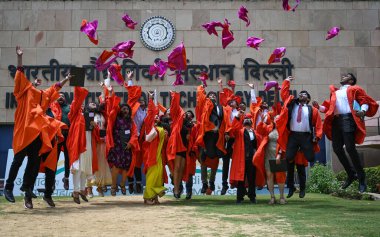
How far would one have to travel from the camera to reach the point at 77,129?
881cm

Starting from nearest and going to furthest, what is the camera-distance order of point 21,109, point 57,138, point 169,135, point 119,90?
point 21,109
point 57,138
point 169,135
point 119,90

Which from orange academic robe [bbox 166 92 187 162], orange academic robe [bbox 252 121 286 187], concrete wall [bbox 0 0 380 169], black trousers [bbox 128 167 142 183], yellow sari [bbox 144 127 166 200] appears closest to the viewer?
yellow sari [bbox 144 127 166 200]

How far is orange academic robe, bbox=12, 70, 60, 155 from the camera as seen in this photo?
24.8 ft

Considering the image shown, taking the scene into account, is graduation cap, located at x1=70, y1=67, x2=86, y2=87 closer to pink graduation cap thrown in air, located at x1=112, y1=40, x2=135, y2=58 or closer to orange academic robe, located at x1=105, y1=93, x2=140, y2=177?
orange academic robe, located at x1=105, y1=93, x2=140, y2=177

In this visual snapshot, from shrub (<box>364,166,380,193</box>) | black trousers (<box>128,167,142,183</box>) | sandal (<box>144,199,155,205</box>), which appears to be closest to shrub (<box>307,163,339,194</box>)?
shrub (<box>364,166,380,193</box>)

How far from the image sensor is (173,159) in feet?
31.7

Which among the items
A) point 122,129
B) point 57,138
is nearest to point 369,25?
point 122,129

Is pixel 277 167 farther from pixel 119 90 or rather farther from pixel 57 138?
pixel 119 90

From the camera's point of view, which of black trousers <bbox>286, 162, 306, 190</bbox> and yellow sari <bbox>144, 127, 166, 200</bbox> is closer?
yellow sari <bbox>144, 127, 166, 200</bbox>

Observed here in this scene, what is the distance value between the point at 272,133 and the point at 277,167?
65 cm

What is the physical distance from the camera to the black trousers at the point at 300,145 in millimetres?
8539

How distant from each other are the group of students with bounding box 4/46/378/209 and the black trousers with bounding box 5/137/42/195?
15mm

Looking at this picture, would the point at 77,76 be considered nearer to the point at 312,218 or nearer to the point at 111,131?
the point at 111,131

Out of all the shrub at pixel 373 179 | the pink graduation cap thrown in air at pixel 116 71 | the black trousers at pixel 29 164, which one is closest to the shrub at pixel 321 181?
the shrub at pixel 373 179
